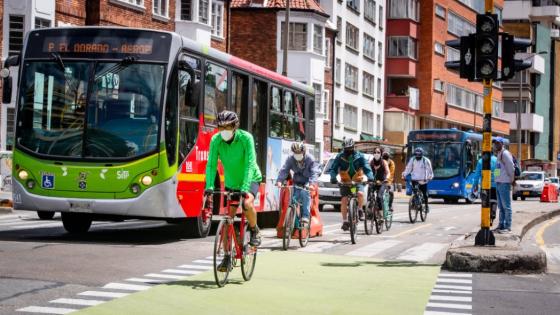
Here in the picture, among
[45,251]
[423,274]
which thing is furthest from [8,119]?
[423,274]

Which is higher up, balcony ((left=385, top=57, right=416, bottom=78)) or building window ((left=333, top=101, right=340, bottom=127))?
balcony ((left=385, top=57, right=416, bottom=78))

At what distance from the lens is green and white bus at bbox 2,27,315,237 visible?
1653 centimetres

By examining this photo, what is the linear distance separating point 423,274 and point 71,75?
6650 millimetres

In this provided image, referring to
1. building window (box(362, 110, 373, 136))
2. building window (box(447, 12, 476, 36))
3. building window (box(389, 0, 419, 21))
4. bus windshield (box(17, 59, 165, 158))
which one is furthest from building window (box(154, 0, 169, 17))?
building window (box(447, 12, 476, 36))

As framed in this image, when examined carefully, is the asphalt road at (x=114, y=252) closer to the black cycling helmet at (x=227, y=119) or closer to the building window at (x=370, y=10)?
the black cycling helmet at (x=227, y=119)

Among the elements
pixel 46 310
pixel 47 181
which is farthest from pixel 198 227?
pixel 46 310

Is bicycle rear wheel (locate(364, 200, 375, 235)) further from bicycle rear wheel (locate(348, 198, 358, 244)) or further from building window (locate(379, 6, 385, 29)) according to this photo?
building window (locate(379, 6, 385, 29))

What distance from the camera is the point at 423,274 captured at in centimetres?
1350

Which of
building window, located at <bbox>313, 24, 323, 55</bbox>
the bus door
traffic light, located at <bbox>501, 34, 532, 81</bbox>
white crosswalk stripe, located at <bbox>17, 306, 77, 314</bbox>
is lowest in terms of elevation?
white crosswalk stripe, located at <bbox>17, 306, 77, 314</bbox>

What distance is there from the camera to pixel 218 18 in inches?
1943

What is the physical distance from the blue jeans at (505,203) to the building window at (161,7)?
25.4 m

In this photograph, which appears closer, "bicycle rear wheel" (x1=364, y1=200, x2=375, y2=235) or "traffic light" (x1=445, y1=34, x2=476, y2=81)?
"traffic light" (x1=445, y1=34, x2=476, y2=81)

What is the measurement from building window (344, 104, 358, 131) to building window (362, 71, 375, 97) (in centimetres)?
267

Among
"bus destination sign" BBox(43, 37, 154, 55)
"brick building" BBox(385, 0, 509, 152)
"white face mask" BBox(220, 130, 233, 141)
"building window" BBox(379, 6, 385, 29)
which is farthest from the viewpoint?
"brick building" BBox(385, 0, 509, 152)
